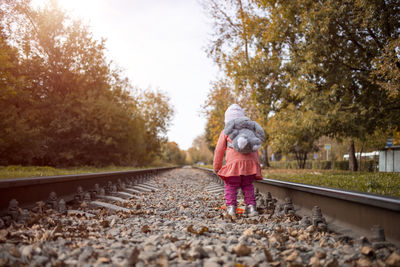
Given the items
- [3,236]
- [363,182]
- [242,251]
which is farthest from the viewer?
[363,182]

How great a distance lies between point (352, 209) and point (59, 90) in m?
18.0

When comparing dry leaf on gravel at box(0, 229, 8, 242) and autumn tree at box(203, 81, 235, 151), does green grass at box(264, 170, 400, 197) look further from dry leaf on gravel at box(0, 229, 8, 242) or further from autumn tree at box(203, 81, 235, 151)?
autumn tree at box(203, 81, 235, 151)

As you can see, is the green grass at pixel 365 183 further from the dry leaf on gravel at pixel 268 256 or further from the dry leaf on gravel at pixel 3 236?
the dry leaf on gravel at pixel 3 236

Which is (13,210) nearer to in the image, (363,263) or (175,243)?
(175,243)

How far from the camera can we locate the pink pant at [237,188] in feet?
15.0

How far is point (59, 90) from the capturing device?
17719 millimetres

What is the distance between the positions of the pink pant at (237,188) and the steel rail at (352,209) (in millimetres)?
719

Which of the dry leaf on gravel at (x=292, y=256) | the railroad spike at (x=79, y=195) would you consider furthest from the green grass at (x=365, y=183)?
the railroad spike at (x=79, y=195)

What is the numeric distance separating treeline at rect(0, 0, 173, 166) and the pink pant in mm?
11640

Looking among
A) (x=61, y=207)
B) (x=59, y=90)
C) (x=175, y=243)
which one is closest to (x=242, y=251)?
(x=175, y=243)

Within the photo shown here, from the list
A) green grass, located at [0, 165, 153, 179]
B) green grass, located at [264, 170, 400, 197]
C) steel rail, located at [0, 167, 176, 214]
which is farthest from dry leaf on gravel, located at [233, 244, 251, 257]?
green grass, located at [0, 165, 153, 179]

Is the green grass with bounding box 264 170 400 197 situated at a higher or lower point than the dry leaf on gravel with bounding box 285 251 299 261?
higher

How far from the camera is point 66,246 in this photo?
8.25 ft

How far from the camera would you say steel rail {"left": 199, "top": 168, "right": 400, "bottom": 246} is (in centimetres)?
238
